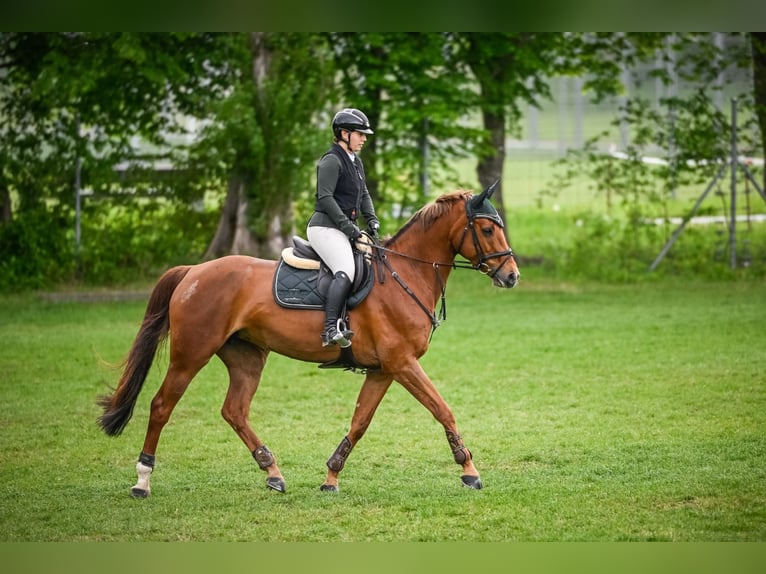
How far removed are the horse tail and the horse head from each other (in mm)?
2189

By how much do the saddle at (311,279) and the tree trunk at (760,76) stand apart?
1361 cm

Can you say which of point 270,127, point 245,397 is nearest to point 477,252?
point 245,397

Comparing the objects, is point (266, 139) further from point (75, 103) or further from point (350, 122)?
point (350, 122)

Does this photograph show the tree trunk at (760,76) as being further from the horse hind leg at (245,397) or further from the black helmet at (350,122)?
the horse hind leg at (245,397)

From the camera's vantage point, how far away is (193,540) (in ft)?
22.9

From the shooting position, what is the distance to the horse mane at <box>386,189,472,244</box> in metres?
8.34

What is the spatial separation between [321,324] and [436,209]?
1.22 m

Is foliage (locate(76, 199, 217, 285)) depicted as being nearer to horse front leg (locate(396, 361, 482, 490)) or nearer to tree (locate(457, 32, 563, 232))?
tree (locate(457, 32, 563, 232))

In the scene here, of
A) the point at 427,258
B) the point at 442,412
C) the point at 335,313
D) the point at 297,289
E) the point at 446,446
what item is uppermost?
the point at 427,258

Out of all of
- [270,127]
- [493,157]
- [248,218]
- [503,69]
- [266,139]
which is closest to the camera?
[270,127]

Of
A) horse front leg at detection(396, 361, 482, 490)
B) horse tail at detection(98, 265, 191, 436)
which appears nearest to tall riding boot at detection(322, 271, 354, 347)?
horse front leg at detection(396, 361, 482, 490)

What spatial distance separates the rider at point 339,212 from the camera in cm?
802

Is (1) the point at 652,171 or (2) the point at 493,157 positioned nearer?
(1) the point at 652,171

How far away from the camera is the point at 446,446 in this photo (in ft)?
31.1
